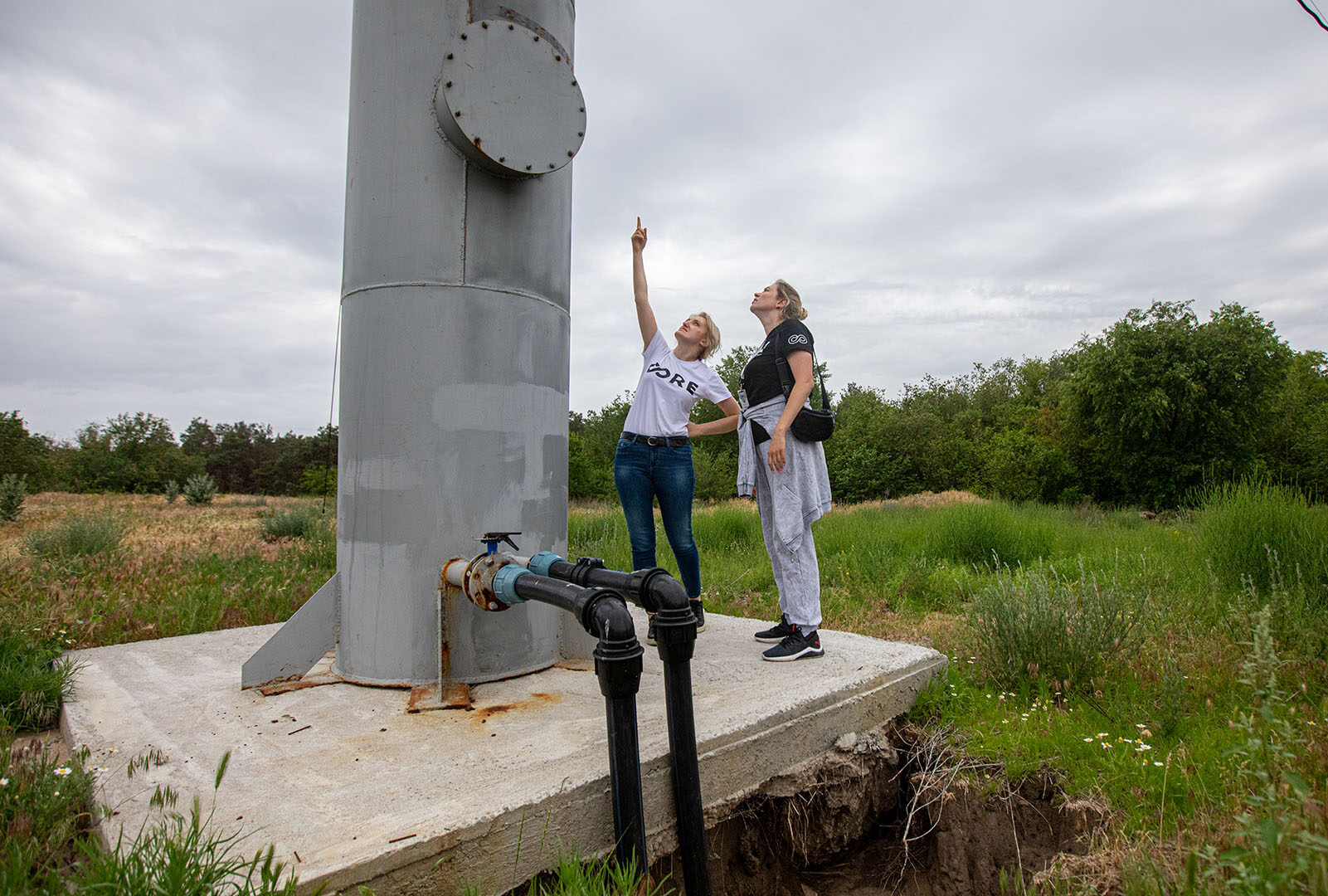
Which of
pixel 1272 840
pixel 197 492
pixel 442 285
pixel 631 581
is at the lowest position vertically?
pixel 1272 840

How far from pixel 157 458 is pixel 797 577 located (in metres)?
42.3

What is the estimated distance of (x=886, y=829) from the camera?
295cm

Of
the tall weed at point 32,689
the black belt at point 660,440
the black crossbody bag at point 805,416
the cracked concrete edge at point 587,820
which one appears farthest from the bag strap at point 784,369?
the tall weed at point 32,689

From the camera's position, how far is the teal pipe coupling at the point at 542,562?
2.71 m

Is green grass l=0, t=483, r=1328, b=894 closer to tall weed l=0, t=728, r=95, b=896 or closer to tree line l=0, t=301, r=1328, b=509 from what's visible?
tall weed l=0, t=728, r=95, b=896

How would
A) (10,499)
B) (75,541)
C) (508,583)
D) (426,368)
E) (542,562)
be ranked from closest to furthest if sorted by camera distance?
(508,583), (542,562), (426,368), (75,541), (10,499)

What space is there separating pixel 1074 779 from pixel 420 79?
3.70m

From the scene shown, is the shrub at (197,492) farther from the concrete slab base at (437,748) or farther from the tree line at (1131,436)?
the concrete slab base at (437,748)

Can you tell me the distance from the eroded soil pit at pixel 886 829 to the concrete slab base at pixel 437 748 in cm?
13

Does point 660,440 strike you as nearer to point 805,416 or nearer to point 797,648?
point 805,416

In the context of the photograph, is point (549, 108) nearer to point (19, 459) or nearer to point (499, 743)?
point (499, 743)

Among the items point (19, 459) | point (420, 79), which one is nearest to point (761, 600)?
point (420, 79)

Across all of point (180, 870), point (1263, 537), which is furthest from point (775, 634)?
point (1263, 537)

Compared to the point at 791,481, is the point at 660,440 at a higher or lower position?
higher
